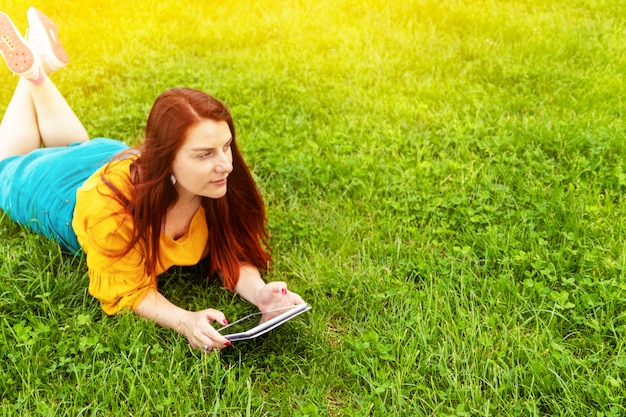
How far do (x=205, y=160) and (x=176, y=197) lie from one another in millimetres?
344

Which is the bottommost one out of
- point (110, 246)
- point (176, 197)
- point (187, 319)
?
point (187, 319)

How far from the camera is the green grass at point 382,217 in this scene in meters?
2.77

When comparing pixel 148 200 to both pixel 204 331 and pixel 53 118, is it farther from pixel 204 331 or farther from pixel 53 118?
pixel 53 118

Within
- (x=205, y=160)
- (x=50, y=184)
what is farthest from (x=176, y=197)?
(x=50, y=184)

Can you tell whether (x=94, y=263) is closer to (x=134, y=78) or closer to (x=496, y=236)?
(x=496, y=236)

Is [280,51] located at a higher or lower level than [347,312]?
higher

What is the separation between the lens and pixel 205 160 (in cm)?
291

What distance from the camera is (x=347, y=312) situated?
327cm

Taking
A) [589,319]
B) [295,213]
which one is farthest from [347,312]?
[589,319]

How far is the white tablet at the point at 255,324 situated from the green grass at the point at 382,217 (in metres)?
0.10

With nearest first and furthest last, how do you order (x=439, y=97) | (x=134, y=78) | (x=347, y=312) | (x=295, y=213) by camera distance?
(x=347, y=312) → (x=295, y=213) → (x=439, y=97) → (x=134, y=78)

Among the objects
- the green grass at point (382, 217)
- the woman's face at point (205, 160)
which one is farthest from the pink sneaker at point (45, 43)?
the woman's face at point (205, 160)

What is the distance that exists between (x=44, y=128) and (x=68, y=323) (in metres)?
1.54

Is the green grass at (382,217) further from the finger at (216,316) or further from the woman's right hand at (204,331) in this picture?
the finger at (216,316)
